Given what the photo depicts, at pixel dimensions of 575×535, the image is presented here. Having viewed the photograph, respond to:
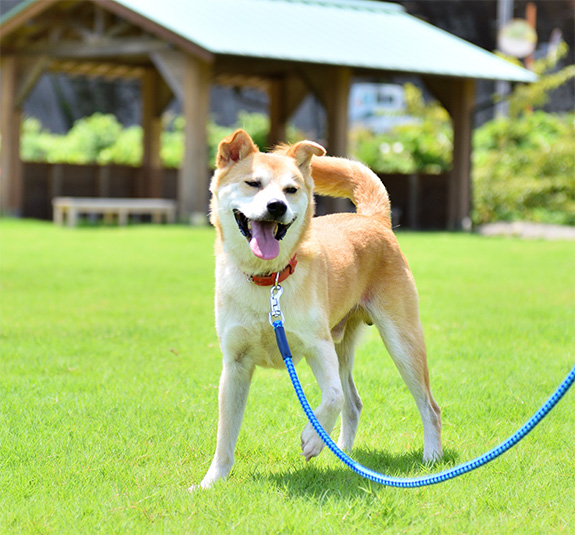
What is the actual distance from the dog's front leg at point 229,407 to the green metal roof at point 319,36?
1483 centimetres

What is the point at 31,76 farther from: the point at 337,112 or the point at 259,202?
the point at 259,202

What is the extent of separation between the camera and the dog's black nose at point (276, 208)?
382 cm

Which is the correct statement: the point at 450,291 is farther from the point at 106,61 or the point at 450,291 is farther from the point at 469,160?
the point at 106,61

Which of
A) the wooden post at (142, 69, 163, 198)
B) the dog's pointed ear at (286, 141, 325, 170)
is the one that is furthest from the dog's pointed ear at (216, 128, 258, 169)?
the wooden post at (142, 69, 163, 198)

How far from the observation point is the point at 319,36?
2136 centimetres

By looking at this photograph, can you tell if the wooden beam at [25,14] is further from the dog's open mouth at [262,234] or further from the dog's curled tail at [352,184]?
the dog's open mouth at [262,234]

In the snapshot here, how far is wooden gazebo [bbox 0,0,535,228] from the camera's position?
19.3 metres

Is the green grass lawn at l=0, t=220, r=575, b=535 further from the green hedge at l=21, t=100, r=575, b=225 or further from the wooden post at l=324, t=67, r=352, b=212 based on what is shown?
the green hedge at l=21, t=100, r=575, b=225

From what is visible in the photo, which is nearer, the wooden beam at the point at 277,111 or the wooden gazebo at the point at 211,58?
the wooden gazebo at the point at 211,58

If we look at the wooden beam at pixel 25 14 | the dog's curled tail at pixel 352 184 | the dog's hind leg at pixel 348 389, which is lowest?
the dog's hind leg at pixel 348 389

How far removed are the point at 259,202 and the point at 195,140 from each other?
51.9ft

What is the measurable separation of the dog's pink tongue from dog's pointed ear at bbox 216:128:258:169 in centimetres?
39

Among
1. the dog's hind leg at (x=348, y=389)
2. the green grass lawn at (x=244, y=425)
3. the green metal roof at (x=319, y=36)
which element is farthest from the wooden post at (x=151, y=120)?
the dog's hind leg at (x=348, y=389)

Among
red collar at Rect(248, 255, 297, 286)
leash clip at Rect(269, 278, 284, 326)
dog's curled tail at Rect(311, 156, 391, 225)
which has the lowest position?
leash clip at Rect(269, 278, 284, 326)
